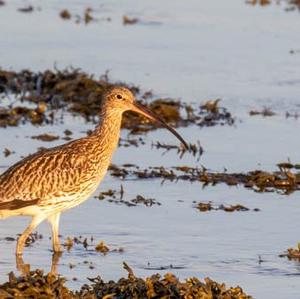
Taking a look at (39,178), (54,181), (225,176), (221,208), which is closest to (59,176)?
(54,181)

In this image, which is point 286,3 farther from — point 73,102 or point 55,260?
point 55,260

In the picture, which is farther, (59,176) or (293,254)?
(59,176)

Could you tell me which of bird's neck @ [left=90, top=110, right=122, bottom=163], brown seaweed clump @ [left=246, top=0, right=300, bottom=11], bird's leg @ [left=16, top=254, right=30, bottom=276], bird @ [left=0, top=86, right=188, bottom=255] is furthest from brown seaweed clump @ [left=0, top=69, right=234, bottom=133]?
brown seaweed clump @ [left=246, top=0, right=300, bottom=11]

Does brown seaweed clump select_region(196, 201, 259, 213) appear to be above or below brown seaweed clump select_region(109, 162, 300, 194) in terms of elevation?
below

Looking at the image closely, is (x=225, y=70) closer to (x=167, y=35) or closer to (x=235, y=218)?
(x=167, y=35)

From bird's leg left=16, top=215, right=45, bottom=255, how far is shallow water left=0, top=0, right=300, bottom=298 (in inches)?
4.8

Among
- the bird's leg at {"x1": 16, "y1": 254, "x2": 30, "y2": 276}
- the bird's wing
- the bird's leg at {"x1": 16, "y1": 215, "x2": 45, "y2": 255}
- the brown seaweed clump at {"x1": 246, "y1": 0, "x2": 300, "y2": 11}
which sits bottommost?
the bird's leg at {"x1": 16, "y1": 254, "x2": 30, "y2": 276}

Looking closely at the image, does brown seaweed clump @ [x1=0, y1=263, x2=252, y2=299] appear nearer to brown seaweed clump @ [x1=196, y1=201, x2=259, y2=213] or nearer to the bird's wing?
the bird's wing

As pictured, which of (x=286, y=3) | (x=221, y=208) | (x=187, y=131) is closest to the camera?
(x=221, y=208)

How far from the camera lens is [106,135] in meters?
13.0

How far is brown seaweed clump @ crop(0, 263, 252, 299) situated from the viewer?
10289 mm

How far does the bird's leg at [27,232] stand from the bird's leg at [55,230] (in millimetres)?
159

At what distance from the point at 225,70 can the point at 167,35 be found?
10.4ft

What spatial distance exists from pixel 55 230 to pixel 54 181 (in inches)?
18.1
